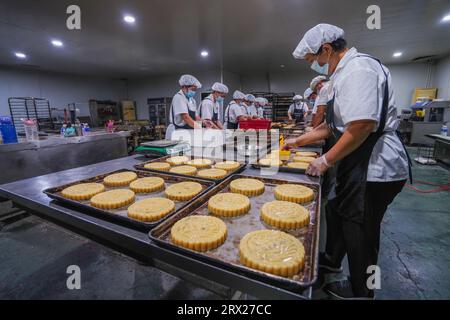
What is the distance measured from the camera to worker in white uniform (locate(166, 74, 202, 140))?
3557 millimetres

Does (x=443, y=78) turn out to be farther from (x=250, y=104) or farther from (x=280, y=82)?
(x=250, y=104)

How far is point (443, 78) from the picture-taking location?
8.91 meters

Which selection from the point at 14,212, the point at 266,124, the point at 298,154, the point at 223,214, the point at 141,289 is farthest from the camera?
the point at 266,124

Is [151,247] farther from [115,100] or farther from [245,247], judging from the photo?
[115,100]

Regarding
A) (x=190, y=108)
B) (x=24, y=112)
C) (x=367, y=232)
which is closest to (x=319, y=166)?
(x=367, y=232)

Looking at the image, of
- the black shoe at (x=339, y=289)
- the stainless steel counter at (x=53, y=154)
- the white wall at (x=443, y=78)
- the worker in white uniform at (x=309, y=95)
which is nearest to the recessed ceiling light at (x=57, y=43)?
the stainless steel counter at (x=53, y=154)

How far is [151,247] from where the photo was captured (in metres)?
0.86

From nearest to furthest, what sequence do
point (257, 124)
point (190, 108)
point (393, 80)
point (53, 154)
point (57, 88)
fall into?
1. point (53, 154)
2. point (190, 108)
3. point (257, 124)
4. point (393, 80)
5. point (57, 88)

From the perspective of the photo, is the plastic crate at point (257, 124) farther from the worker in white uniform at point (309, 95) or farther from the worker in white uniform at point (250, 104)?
the worker in white uniform at point (250, 104)

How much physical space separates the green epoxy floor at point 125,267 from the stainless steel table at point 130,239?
0.26 m

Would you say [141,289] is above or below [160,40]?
below

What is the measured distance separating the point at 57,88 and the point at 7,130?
999cm

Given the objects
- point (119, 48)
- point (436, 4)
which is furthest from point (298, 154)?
point (119, 48)

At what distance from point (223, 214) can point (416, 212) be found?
3773mm
